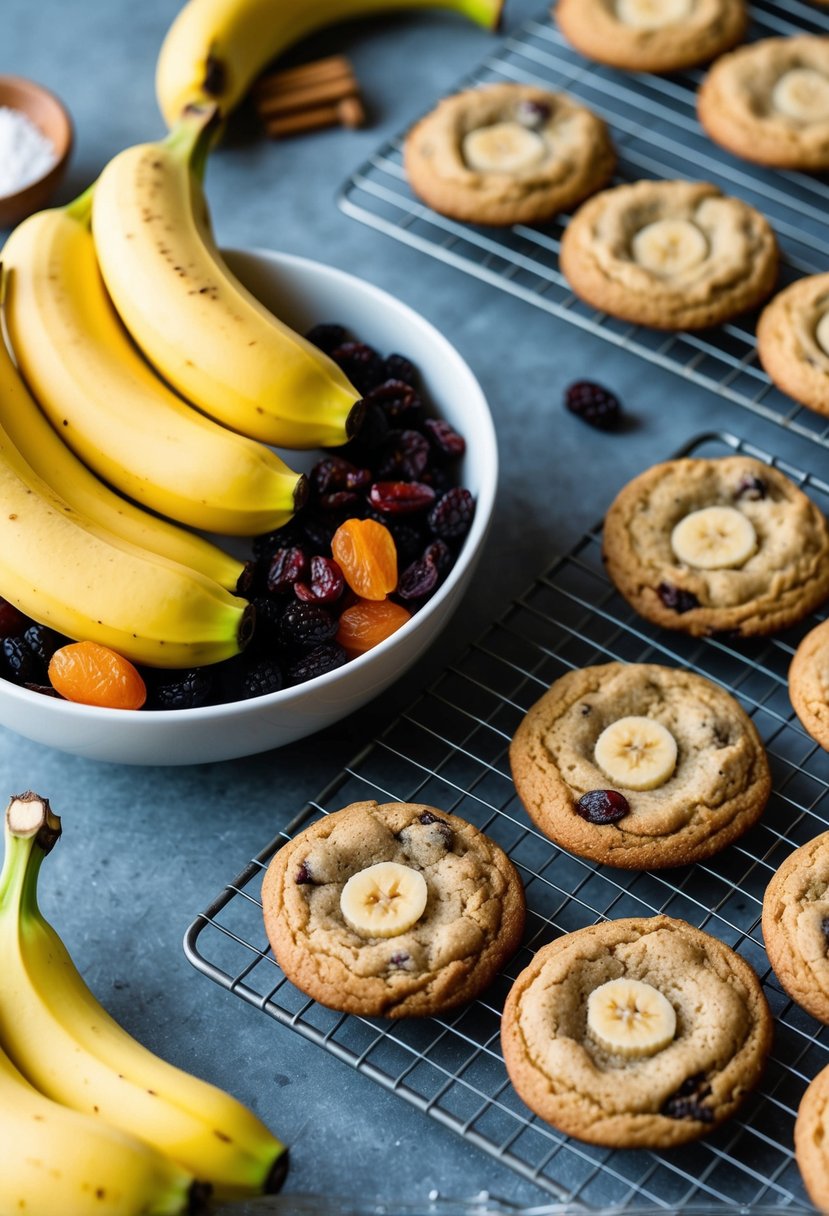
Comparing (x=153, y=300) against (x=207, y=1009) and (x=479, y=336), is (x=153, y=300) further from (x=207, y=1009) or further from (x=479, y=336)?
(x=207, y=1009)

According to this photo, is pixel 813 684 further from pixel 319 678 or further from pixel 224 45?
pixel 224 45

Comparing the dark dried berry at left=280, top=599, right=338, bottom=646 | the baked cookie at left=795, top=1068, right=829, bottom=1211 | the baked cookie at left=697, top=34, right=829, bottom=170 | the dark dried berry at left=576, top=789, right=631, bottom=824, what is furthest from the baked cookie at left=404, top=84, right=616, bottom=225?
the baked cookie at left=795, top=1068, right=829, bottom=1211

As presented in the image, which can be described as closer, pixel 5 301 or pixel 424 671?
pixel 5 301

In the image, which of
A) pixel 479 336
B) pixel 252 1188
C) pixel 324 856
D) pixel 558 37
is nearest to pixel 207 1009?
pixel 324 856

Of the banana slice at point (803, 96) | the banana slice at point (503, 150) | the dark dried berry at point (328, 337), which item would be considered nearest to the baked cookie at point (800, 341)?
the banana slice at point (803, 96)

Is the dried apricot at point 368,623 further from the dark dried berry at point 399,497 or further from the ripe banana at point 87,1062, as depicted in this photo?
the ripe banana at point 87,1062

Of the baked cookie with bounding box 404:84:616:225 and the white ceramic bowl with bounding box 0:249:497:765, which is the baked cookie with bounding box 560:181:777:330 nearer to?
the baked cookie with bounding box 404:84:616:225

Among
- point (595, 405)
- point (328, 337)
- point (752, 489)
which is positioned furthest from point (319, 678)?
point (595, 405)
